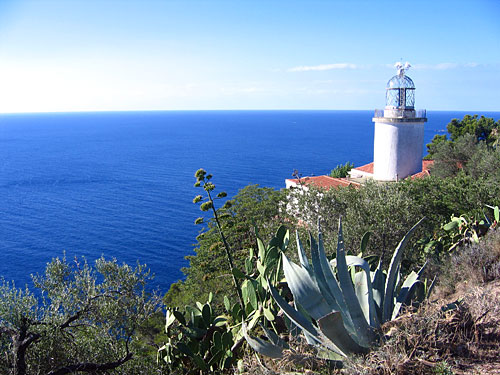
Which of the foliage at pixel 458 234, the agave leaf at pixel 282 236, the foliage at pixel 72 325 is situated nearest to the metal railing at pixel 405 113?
the foliage at pixel 458 234

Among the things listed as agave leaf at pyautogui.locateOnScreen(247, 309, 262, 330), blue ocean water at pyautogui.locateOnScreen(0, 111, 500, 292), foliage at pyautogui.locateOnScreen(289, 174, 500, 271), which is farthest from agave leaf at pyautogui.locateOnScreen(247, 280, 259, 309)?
blue ocean water at pyautogui.locateOnScreen(0, 111, 500, 292)

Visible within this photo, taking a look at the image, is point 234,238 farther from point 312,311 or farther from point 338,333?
point 338,333

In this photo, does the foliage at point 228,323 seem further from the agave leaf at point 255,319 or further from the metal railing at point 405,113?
the metal railing at point 405,113

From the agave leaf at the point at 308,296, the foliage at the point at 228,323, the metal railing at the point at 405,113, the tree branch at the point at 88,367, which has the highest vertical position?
the metal railing at the point at 405,113

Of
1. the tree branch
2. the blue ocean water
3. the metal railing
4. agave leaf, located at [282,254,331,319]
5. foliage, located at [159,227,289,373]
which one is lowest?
the blue ocean water

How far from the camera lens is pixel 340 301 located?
4.34 m

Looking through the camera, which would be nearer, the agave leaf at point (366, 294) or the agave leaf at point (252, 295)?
the agave leaf at point (366, 294)

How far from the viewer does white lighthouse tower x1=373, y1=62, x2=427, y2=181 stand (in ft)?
93.6

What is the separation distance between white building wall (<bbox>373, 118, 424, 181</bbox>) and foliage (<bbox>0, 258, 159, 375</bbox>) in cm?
2412

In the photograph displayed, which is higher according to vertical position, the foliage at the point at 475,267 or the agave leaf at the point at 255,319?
the foliage at the point at 475,267

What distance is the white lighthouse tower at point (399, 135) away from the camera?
28.5m

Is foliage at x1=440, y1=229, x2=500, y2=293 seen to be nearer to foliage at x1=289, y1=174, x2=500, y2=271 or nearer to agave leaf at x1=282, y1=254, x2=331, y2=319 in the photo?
foliage at x1=289, y1=174, x2=500, y2=271

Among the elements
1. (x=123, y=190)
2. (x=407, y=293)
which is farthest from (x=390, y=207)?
(x=123, y=190)

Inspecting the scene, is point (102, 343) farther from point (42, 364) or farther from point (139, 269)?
point (139, 269)
